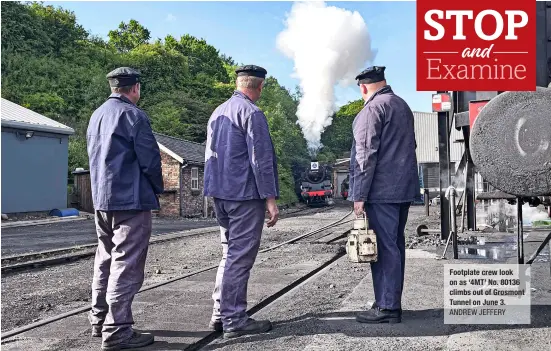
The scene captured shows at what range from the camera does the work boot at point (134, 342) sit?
3.63 meters

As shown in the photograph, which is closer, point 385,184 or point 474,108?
point 385,184

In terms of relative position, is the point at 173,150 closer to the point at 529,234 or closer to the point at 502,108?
the point at 529,234

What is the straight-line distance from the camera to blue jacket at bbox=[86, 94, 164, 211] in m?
3.75

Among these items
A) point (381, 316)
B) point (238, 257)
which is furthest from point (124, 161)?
point (381, 316)

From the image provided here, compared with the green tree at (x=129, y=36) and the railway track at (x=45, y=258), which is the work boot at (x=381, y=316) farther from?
the green tree at (x=129, y=36)

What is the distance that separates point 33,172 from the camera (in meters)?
21.5

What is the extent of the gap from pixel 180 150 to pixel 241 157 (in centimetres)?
2374

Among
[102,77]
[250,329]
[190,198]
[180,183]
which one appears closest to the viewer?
[250,329]

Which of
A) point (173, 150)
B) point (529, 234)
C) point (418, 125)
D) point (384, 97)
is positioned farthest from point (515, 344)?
point (418, 125)

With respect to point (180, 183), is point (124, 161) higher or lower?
lower

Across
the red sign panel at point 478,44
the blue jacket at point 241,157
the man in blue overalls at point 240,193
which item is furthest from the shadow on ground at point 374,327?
the red sign panel at point 478,44

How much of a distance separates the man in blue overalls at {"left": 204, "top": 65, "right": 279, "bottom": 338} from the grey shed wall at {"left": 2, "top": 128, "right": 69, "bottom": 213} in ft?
59.1

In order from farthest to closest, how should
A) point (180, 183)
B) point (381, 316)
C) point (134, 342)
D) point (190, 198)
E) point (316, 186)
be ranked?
point (316, 186)
point (190, 198)
point (180, 183)
point (381, 316)
point (134, 342)

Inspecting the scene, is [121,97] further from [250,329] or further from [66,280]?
[66,280]
